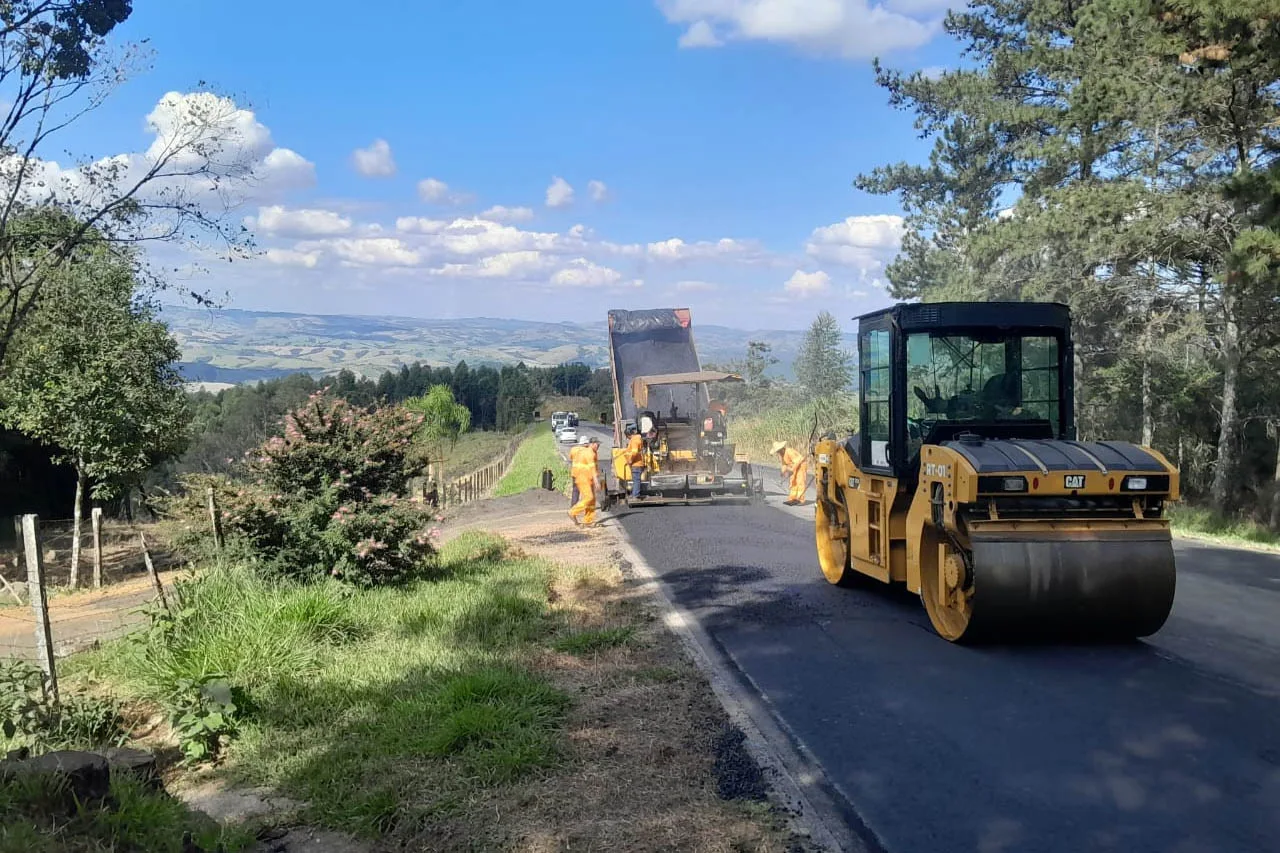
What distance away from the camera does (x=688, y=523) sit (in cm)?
1561

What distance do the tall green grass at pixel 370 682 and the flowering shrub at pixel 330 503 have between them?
379 millimetres

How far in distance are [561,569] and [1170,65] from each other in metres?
12.6

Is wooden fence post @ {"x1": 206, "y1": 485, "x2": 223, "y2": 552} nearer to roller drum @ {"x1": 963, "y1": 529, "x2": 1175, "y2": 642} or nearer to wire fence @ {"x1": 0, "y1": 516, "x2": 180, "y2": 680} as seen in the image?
wire fence @ {"x1": 0, "y1": 516, "x2": 180, "y2": 680}

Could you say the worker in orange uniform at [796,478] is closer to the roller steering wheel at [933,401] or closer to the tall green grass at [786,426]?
the roller steering wheel at [933,401]

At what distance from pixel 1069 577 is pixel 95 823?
575cm

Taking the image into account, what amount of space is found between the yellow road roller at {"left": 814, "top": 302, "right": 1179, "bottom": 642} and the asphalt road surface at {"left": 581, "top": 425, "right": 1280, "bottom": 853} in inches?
15.5

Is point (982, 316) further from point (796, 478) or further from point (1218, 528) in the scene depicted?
point (1218, 528)

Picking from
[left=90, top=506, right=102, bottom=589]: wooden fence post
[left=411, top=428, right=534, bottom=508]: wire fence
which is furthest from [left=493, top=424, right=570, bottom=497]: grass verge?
[left=90, top=506, right=102, bottom=589]: wooden fence post

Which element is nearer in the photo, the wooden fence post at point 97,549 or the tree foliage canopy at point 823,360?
the wooden fence post at point 97,549

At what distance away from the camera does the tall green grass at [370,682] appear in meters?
4.86

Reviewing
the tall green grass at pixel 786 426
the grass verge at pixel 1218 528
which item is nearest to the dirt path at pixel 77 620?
the grass verge at pixel 1218 528

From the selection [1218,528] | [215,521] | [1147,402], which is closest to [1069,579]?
[215,521]

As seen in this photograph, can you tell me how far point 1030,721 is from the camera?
17.8ft

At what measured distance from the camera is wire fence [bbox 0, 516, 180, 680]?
19.8 ft
